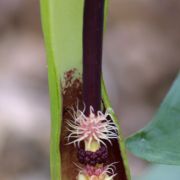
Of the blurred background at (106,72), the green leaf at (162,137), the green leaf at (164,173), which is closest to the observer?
the green leaf at (162,137)

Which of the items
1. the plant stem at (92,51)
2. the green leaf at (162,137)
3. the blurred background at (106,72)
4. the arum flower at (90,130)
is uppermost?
the blurred background at (106,72)

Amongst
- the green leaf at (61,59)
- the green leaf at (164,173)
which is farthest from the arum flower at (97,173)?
the green leaf at (164,173)

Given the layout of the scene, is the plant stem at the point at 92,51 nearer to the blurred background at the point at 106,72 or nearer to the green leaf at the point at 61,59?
the green leaf at the point at 61,59

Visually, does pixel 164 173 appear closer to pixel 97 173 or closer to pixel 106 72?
pixel 97 173

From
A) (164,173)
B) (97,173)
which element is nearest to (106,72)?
(164,173)

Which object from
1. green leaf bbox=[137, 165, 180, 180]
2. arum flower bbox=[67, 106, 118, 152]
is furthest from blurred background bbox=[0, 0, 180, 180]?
arum flower bbox=[67, 106, 118, 152]

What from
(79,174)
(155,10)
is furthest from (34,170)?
(79,174)
